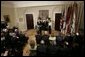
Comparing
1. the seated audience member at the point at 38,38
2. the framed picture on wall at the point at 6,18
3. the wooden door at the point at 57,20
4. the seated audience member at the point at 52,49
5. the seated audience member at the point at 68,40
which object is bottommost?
the seated audience member at the point at 52,49

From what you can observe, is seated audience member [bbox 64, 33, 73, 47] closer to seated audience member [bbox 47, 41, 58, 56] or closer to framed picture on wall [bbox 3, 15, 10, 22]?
seated audience member [bbox 47, 41, 58, 56]

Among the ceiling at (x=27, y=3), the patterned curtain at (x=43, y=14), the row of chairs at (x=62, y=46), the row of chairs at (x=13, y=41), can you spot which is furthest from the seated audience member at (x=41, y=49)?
the ceiling at (x=27, y=3)

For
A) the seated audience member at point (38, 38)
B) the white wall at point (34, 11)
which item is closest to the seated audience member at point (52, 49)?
the seated audience member at point (38, 38)

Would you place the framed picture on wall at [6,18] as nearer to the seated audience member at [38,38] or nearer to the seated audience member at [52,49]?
the seated audience member at [38,38]

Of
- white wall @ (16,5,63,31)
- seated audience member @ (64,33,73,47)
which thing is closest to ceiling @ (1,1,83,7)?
white wall @ (16,5,63,31)

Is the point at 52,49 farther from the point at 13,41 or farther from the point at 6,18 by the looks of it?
the point at 6,18

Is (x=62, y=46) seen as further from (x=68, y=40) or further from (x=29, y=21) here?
(x=29, y=21)

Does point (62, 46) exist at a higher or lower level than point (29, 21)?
lower

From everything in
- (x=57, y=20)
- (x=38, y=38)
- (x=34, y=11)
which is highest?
(x=34, y=11)

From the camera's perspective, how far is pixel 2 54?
1.42 meters

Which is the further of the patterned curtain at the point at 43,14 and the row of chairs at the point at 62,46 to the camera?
the patterned curtain at the point at 43,14

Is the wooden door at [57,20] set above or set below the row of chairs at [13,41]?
above

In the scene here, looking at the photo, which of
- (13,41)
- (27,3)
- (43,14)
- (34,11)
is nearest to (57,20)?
(43,14)

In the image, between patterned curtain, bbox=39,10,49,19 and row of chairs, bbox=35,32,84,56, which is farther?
patterned curtain, bbox=39,10,49,19
